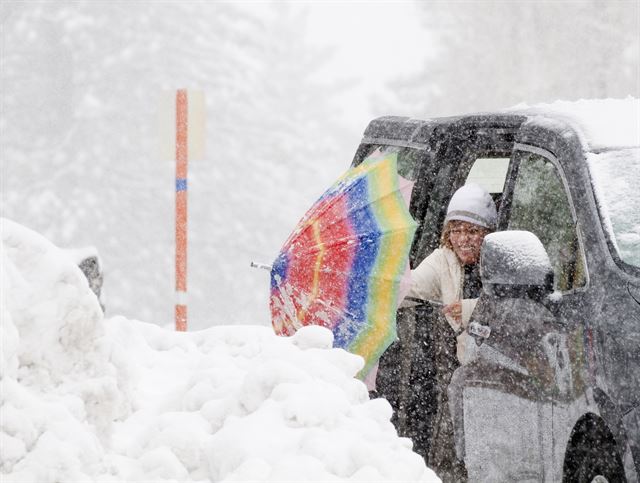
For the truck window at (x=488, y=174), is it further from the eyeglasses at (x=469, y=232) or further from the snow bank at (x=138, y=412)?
the snow bank at (x=138, y=412)

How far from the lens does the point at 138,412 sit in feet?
11.7

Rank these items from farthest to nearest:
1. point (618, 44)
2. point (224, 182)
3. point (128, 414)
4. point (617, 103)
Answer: point (618, 44) → point (224, 182) → point (617, 103) → point (128, 414)

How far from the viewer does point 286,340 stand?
3803 mm

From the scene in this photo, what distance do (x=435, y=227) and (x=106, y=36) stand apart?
23.2m

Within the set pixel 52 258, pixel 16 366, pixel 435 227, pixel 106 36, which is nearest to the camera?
pixel 16 366

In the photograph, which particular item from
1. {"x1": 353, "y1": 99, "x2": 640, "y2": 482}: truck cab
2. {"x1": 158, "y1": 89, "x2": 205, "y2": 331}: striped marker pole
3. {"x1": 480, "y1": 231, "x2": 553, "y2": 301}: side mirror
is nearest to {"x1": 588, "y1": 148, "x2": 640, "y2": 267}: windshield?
{"x1": 353, "y1": 99, "x2": 640, "y2": 482}: truck cab

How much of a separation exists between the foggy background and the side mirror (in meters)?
20.3

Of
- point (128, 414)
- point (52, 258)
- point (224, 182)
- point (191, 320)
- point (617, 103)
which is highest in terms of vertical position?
point (617, 103)

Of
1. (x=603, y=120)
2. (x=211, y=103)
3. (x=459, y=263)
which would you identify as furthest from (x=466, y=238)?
(x=211, y=103)

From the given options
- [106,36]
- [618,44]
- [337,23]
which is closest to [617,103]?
[106,36]

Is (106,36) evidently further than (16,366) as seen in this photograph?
Yes

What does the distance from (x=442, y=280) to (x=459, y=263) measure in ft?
0.37

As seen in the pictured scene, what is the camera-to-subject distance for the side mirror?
170 inches

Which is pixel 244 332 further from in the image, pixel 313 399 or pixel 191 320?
pixel 191 320
